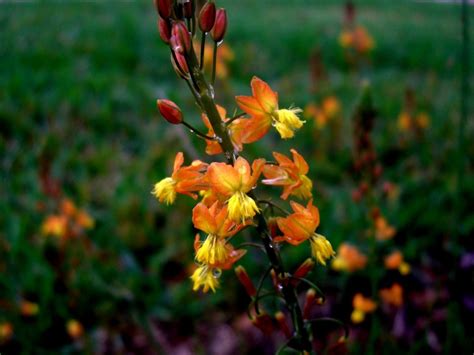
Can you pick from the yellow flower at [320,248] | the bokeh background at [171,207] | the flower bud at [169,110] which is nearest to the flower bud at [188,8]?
the flower bud at [169,110]

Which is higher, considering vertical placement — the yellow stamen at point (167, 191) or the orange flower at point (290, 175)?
the orange flower at point (290, 175)

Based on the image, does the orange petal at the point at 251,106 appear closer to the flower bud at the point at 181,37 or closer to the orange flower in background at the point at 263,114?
the orange flower in background at the point at 263,114

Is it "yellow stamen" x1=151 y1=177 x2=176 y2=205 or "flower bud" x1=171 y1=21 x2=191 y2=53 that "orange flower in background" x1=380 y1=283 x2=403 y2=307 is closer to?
"yellow stamen" x1=151 y1=177 x2=176 y2=205

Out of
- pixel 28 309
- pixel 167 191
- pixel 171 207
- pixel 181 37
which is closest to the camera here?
pixel 181 37

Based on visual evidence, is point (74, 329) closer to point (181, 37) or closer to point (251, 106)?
point (251, 106)

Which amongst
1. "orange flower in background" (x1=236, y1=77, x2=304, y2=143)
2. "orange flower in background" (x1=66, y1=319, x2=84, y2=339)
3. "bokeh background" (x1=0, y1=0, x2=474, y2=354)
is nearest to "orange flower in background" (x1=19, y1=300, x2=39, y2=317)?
→ "bokeh background" (x1=0, y1=0, x2=474, y2=354)

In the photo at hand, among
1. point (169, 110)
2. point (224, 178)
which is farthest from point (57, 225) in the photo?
point (224, 178)

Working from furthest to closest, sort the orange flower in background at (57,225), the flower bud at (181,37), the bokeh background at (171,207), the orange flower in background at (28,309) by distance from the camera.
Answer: the orange flower in background at (57,225)
the orange flower in background at (28,309)
the bokeh background at (171,207)
the flower bud at (181,37)
